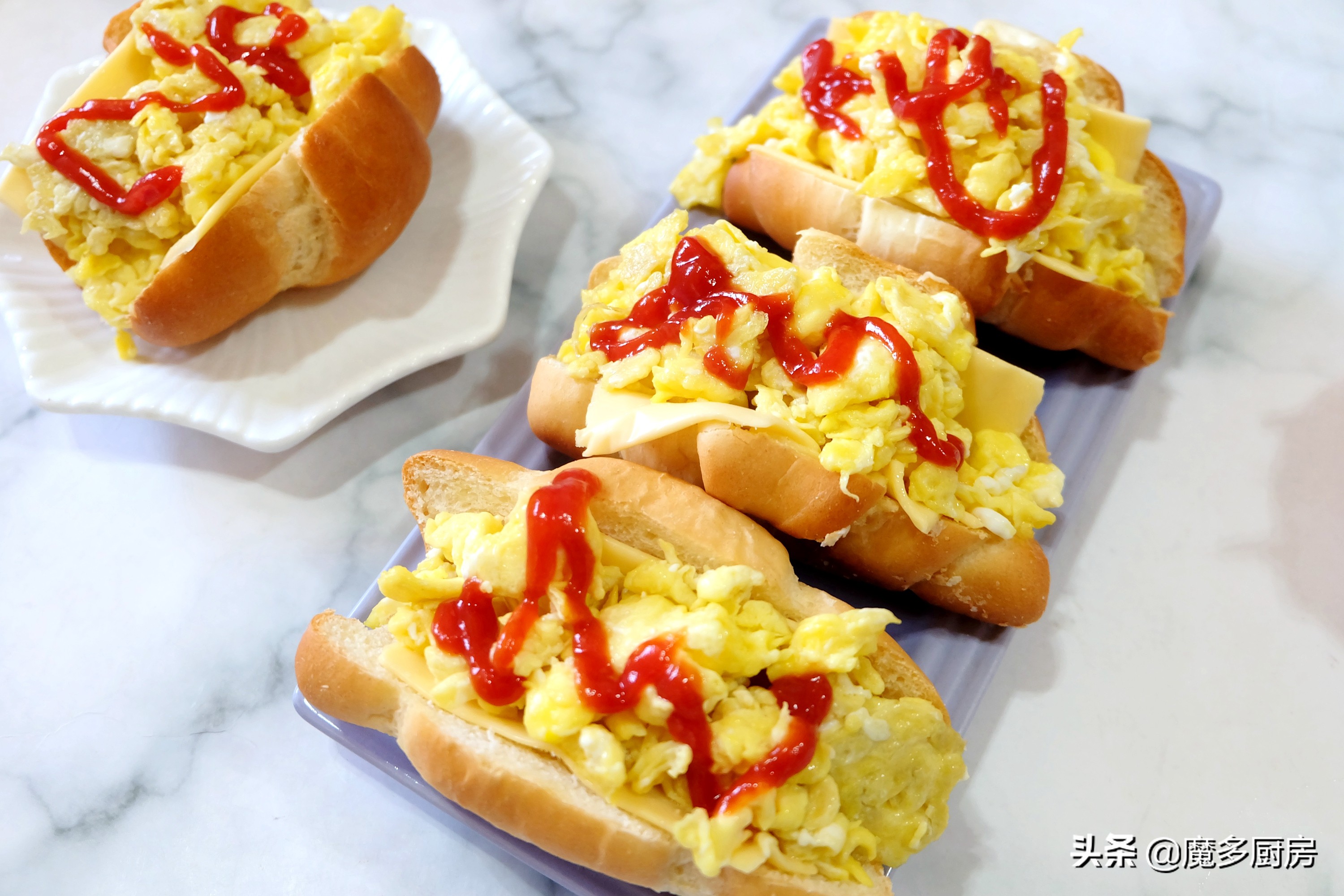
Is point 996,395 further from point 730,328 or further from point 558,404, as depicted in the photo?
point 558,404

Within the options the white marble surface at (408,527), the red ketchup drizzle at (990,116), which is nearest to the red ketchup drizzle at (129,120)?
the white marble surface at (408,527)

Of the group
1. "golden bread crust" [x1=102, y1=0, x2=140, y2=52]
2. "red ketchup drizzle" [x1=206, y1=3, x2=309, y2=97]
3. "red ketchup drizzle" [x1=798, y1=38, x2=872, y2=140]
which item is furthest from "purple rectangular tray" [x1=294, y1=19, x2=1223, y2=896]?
"golden bread crust" [x1=102, y1=0, x2=140, y2=52]

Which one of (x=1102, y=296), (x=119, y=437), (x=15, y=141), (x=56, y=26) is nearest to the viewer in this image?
(x=1102, y=296)

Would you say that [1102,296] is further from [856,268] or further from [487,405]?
[487,405]

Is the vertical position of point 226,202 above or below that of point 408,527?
above

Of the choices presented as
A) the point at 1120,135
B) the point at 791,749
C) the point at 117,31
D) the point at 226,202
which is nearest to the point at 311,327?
the point at 226,202

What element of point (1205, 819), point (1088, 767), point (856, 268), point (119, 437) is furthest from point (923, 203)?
point (119, 437)
